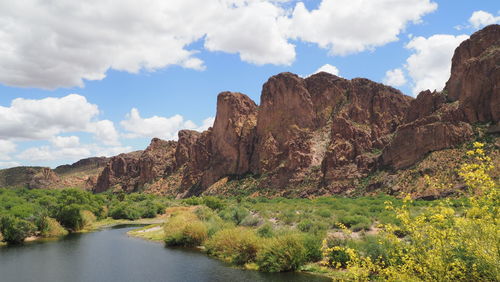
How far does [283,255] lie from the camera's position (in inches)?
1282

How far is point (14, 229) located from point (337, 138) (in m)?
83.8

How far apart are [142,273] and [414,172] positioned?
63.2m

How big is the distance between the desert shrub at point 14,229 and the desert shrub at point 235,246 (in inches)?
1113

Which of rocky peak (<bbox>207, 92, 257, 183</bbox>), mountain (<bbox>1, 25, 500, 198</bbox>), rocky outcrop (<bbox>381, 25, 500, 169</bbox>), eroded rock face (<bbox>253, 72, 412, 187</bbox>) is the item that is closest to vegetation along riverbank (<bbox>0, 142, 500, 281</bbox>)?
mountain (<bbox>1, 25, 500, 198</bbox>)

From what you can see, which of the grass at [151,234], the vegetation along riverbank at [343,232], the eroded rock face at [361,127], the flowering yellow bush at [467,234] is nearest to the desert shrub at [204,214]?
the vegetation along riverbank at [343,232]

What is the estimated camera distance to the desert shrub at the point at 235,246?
3622 centimetres

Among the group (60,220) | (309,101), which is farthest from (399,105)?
(60,220)

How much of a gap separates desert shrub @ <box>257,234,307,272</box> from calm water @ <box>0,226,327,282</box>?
3.04ft

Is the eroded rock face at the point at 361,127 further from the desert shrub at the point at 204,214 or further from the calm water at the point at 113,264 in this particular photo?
the calm water at the point at 113,264

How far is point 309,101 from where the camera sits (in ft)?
455

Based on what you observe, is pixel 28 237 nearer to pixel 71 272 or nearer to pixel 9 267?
pixel 9 267

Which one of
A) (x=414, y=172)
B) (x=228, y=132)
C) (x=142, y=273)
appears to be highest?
(x=228, y=132)

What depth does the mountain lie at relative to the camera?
8356 centimetres

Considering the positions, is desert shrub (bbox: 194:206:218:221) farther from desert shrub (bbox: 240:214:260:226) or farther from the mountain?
the mountain
